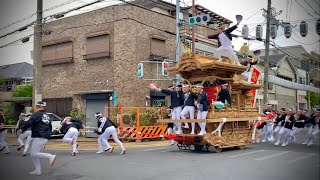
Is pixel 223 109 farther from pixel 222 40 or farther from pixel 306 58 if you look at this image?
pixel 306 58

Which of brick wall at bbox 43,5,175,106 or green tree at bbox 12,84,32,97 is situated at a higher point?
brick wall at bbox 43,5,175,106

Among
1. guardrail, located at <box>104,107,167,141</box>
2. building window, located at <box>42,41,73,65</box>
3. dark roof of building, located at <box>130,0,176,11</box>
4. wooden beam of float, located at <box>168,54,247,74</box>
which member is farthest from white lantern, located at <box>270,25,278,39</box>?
building window, located at <box>42,41,73,65</box>

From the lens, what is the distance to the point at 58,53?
23.0m

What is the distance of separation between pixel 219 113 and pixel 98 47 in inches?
482

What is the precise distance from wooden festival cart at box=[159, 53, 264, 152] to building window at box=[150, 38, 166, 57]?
944 centimetres

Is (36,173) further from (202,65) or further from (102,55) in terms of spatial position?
(102,55)

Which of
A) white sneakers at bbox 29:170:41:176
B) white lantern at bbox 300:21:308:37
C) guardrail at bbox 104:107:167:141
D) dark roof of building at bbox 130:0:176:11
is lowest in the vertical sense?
white sneakers at bbox 29:170:41:176

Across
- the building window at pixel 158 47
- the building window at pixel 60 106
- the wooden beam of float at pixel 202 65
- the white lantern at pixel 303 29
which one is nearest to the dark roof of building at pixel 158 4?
the building window at pixel 158 47

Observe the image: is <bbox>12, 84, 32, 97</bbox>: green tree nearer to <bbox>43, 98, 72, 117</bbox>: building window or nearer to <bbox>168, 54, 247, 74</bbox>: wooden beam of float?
<bbox>43, 98, 72, 117</bbox>: building window

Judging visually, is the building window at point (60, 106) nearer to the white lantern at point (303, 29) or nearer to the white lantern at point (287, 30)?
the white lantern at point (287, 30)

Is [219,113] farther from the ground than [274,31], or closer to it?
closer to it

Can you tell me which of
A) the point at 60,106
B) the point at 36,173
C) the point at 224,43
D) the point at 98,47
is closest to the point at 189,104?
the point at 224,43

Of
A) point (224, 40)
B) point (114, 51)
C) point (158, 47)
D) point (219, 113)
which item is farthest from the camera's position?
point (158, 47)

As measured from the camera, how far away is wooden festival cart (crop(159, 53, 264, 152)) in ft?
34.9
